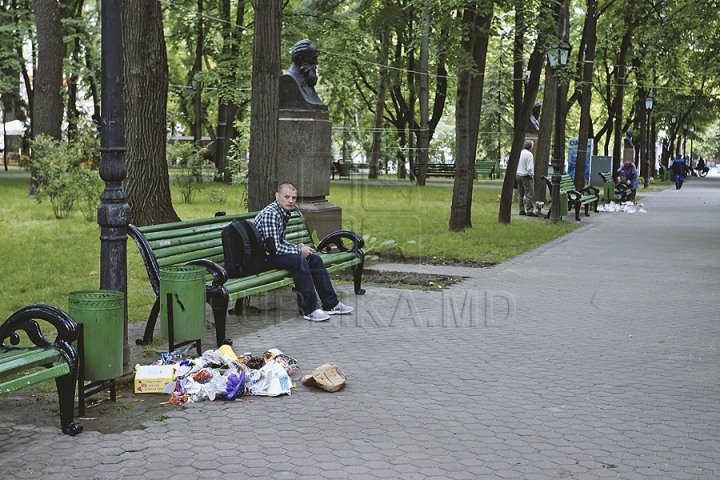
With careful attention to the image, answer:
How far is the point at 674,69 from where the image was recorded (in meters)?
26.2

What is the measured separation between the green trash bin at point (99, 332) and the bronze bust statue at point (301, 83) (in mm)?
8298

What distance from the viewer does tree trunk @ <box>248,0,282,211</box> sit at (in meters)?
10.3

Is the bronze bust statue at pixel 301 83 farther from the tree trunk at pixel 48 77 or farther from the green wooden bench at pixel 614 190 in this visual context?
the green wooden bench at pixel 614 190

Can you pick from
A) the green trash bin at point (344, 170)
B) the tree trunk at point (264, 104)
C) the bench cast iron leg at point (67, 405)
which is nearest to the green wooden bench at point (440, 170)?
the green trash bin at point (344, 170)

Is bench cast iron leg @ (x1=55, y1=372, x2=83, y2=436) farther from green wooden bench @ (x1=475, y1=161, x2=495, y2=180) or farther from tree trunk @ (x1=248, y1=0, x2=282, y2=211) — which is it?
green wooden bench @ (x1=475, y1=161, x2=495, y2=180)

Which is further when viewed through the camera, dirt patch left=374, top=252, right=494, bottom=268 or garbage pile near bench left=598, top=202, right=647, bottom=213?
garbage pile near bench left=598, top=202, right=647, bottom=213

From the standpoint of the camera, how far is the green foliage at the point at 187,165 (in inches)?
897

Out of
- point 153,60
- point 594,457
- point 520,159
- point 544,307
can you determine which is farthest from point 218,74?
point 594,457

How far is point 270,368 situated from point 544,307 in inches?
169

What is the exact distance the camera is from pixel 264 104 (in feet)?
34.3

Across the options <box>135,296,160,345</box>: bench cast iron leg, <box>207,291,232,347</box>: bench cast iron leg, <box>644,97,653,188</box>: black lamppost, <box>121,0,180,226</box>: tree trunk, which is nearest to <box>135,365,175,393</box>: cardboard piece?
<box>207,291,232,347</box>: bench cast iron leg

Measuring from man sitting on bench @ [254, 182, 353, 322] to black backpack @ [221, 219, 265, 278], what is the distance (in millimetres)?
112

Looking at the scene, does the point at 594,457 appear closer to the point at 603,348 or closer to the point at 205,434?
the point at 205,434

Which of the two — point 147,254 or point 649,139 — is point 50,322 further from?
point 649,139
